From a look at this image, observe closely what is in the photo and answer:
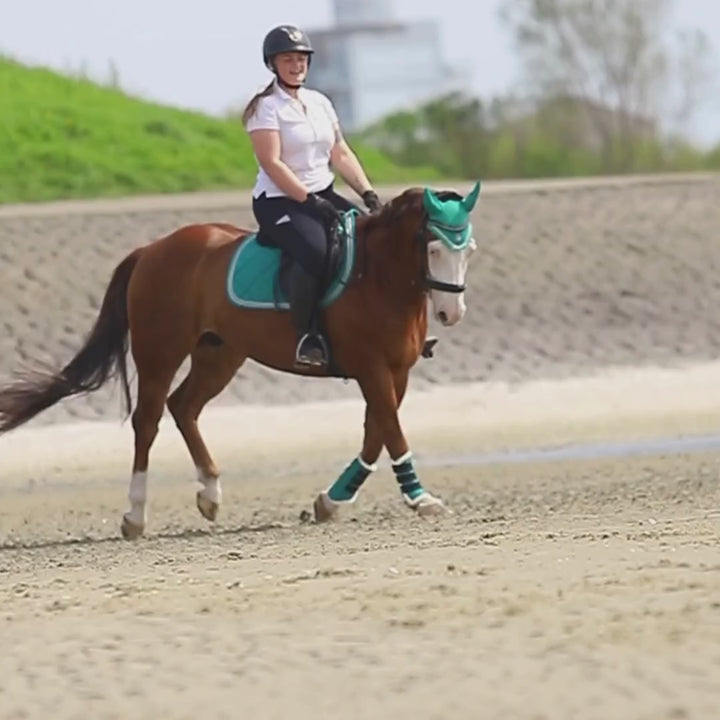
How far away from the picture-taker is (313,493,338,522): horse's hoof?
A: 12.8 m

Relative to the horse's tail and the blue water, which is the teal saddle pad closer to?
the horse's tail

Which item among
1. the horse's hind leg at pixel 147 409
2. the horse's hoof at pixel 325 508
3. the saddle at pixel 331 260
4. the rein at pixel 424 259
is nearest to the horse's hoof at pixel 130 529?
the horse's hind leg at pixel 147 409

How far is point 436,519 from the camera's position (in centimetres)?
1226

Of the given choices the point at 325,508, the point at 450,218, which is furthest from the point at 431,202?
the point at 325,508

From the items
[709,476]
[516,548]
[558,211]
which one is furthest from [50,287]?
[516,548]

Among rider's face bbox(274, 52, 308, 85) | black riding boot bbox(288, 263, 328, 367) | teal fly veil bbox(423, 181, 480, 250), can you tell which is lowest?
black riding boot bbox(288, 263, 328, 367)

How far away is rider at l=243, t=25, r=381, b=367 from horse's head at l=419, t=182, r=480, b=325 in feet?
2.31

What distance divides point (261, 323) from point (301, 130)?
3.62 ft

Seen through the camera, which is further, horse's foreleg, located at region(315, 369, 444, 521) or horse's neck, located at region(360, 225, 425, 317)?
horse's foreleg, located at region(315, 369, 444, 521)

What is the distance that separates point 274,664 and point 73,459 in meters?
11.4

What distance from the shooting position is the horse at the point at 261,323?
12109 millimetres

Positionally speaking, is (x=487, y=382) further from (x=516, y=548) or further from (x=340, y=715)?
(x=340, y=715)

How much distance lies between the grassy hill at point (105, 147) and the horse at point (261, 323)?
765 inches

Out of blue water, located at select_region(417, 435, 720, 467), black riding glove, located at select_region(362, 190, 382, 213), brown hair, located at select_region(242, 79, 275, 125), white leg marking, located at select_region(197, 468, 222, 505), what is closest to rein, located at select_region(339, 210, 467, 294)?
black riding glove, located at select_region(362, 190, 382, 213)
